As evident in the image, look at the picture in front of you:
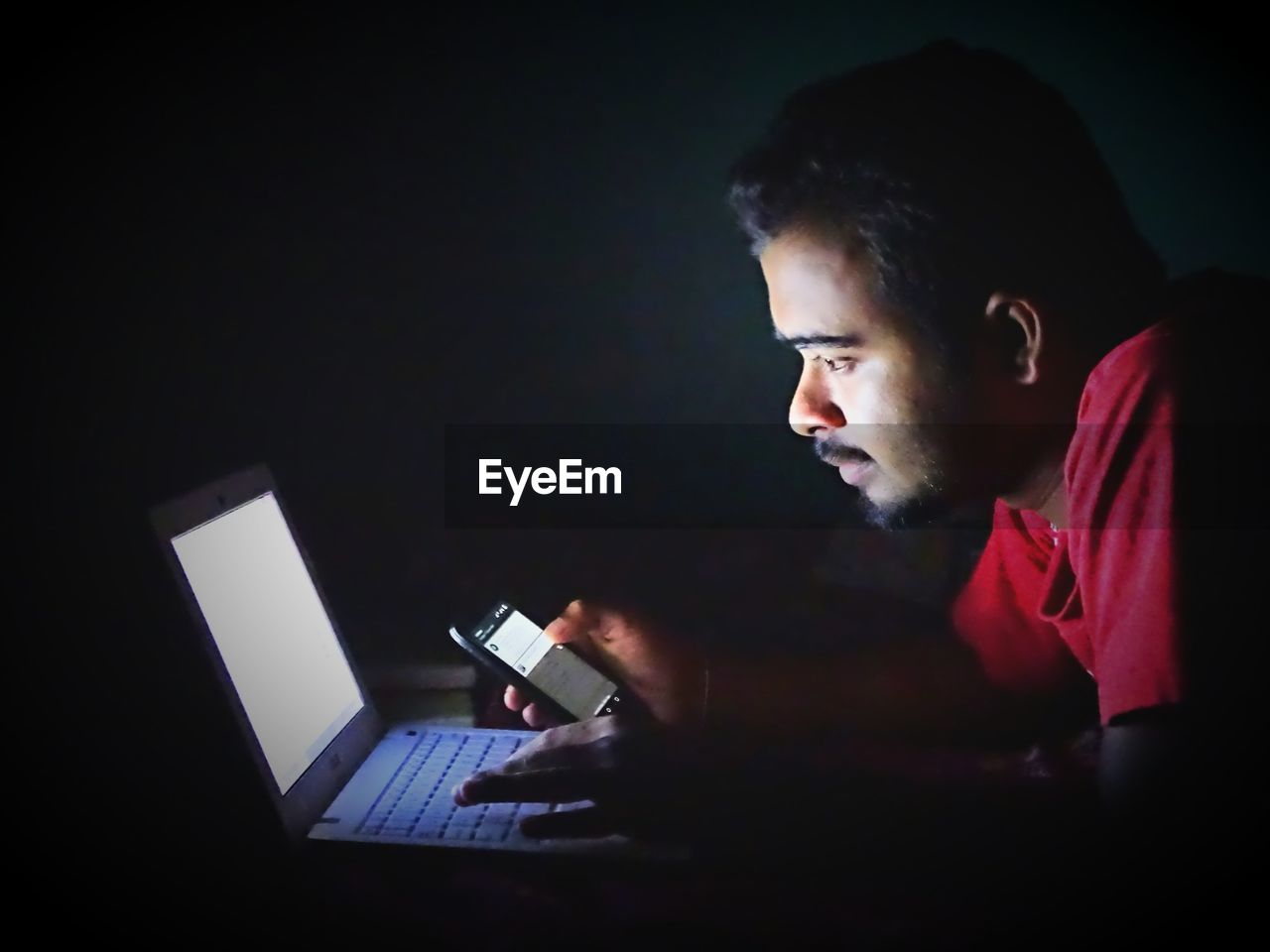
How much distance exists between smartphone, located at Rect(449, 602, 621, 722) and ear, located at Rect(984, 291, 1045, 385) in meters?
0.65

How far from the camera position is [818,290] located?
123cm

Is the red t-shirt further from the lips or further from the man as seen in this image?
the lips

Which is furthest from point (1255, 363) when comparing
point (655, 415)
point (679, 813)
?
point (679, 813)

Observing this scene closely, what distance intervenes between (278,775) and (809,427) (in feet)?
2.61

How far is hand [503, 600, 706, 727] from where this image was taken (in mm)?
1231

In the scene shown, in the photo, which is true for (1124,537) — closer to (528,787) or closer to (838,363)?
(838,363)

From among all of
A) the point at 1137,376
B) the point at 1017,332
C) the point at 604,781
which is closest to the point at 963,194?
the point at 1017,332

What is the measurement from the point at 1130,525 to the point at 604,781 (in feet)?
2.03

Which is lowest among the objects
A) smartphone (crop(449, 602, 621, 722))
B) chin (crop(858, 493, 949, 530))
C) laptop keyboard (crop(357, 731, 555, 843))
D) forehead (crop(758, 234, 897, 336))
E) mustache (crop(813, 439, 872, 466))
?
laptop keyboard (crop(357, 731, 555, 843))

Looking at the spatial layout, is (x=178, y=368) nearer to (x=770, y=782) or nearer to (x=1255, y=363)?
(x=770, y=782)

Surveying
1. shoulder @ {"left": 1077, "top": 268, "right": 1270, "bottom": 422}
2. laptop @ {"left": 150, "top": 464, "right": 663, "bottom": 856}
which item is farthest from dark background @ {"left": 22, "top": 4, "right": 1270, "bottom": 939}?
laptop @ {"left": 150, "top": 464, "right": 663, "bottom": 856}

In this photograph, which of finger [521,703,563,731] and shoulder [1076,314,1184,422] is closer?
shoulder [1076,314,1184,422]

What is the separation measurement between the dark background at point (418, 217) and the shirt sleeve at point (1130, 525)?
0.32m

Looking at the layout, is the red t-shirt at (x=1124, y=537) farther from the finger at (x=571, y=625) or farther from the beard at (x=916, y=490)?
the finger at (x=571, y=625)
